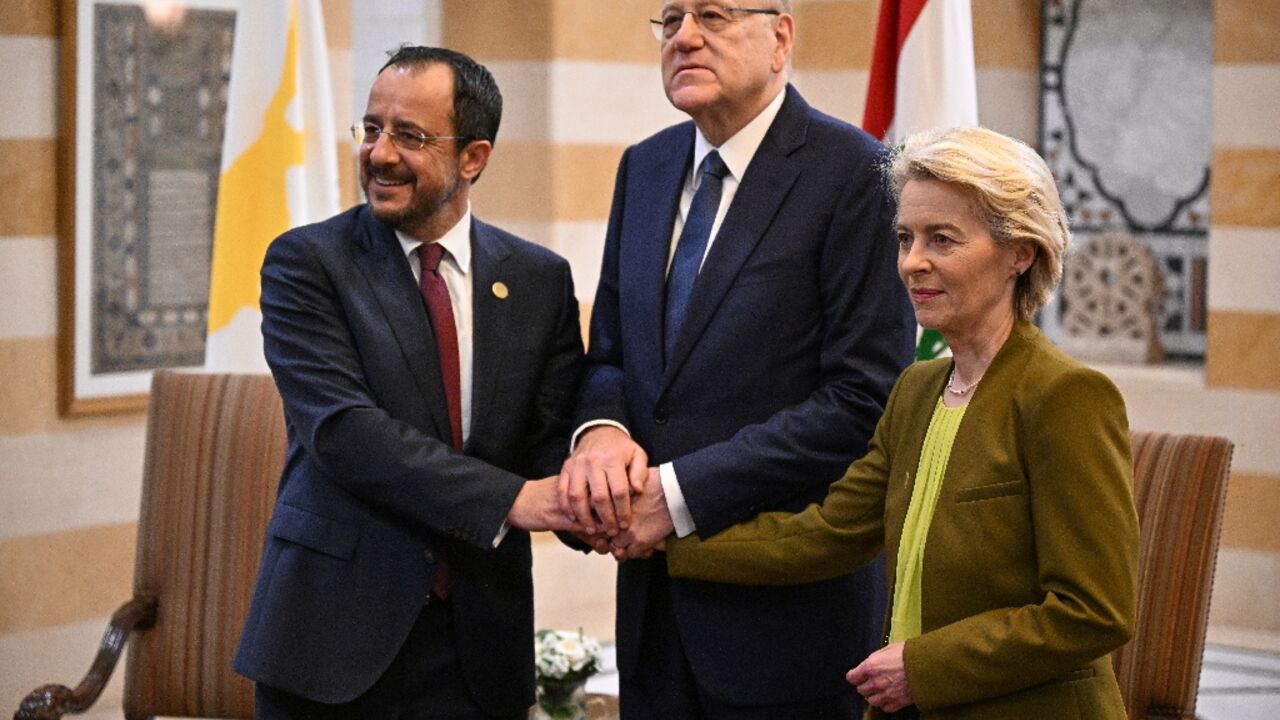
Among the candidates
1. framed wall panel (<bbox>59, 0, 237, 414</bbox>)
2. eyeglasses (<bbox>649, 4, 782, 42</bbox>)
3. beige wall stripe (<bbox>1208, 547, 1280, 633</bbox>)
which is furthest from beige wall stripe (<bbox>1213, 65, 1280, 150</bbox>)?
eyeglasses (<bbox>649, 4, 782, 42</bbox>)

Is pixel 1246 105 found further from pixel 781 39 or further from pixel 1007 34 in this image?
pixel 781 39

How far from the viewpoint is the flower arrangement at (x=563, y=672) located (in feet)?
12.3

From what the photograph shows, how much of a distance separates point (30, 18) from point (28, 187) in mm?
522

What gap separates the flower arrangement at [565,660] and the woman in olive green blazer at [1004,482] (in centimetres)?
132

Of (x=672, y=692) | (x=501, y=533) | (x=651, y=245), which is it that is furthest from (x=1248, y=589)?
(x=501, y=533)

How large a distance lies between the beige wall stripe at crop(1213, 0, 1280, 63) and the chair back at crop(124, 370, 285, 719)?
13.2 feet

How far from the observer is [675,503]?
2914 millimetres

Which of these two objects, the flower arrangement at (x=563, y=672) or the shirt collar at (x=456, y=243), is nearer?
the shirt collar at (x=456, y=243)

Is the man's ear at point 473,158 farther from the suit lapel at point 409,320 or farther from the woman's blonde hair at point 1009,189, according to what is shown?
the woman's blonde hair at point 1009,189

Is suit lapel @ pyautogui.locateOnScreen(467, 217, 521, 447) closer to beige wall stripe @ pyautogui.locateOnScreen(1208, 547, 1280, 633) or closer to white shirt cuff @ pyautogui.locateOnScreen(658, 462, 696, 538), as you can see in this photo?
white shirt cuff @ pyautogui.locateOnScreen(658, 462, 696, 538)

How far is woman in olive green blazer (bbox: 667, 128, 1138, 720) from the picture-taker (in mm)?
2271

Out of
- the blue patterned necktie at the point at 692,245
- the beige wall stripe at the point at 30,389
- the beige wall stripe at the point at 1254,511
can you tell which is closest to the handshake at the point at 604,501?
the blue patterned necktie at the point at 692,245

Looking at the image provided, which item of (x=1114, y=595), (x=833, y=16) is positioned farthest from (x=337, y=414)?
(x=833, y=16)

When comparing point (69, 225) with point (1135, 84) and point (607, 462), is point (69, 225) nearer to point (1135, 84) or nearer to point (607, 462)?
point (607, 462)
